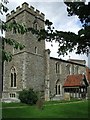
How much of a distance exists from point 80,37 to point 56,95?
102 ft

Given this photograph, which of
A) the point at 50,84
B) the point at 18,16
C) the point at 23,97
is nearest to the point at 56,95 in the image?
the point at 50,84

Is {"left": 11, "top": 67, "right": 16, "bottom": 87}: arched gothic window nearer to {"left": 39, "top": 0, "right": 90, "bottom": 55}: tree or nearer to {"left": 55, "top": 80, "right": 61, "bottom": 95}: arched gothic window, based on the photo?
{"left": 55, "top": 80, "right": 61, "bottom": 95}: arched gothic window

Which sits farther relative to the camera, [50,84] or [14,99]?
[50,84]

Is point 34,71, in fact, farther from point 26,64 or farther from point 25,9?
point 25,9

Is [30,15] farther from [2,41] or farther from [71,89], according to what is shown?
[2,41]

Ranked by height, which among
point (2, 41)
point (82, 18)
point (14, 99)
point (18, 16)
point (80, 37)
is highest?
point (18, 16)

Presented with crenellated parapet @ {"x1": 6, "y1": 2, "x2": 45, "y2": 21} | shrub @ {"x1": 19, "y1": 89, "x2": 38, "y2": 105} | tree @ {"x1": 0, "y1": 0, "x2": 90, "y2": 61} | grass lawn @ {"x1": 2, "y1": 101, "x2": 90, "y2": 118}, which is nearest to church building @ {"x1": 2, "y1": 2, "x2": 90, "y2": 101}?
crenellated parapet @ {"x1": 6, "y1": 2, "x2": 45, "y2": 21}

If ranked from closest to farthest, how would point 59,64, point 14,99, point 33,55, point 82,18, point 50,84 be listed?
point 82,18 → point 14,99 → point 33,55 → point 50,84 → point 59,64

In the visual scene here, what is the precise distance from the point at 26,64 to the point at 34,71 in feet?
7.25

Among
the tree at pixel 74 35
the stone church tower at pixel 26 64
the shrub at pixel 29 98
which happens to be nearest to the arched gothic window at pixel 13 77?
the stone church tower at pixel 26 64

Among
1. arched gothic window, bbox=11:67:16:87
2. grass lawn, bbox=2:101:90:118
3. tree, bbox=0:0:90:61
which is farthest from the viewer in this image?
arched gothic window, bbox=11:67:16:87

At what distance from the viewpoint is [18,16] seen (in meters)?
39.8

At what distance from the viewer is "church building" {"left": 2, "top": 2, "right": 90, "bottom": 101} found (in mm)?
37844

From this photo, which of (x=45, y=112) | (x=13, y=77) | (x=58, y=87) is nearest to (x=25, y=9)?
(x=13, y=77)
